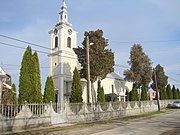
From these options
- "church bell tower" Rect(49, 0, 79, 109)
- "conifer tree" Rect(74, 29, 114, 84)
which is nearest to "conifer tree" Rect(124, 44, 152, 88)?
"conifer tree" Rect(74, 29, 114, 84)

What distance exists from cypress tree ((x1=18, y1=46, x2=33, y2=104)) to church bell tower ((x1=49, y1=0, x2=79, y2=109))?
24.5 metres

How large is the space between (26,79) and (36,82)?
0.89 m

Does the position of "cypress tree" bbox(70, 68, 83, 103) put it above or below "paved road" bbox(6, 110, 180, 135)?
above

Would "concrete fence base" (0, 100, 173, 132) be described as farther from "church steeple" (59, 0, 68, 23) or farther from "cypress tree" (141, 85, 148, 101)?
"church steeple" (59, 0, 68, 23)

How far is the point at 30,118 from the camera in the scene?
600 inches

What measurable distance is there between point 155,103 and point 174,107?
5759 millimetres

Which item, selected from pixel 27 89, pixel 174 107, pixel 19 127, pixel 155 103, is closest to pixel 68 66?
pixel 155 103

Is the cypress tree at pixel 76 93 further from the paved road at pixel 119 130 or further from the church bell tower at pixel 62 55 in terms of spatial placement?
the church bell tower at pixel 62 55

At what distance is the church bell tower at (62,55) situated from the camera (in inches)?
1730

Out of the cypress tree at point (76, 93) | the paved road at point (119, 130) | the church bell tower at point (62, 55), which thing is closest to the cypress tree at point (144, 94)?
the church bell tower at point (62, 55)

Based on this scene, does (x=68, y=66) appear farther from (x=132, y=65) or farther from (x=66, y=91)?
(x=132, y=65)

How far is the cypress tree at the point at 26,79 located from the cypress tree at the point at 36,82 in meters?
0.24

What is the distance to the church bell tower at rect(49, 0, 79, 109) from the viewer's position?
44.0 metres

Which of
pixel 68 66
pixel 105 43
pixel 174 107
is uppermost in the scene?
pixel 105 43
